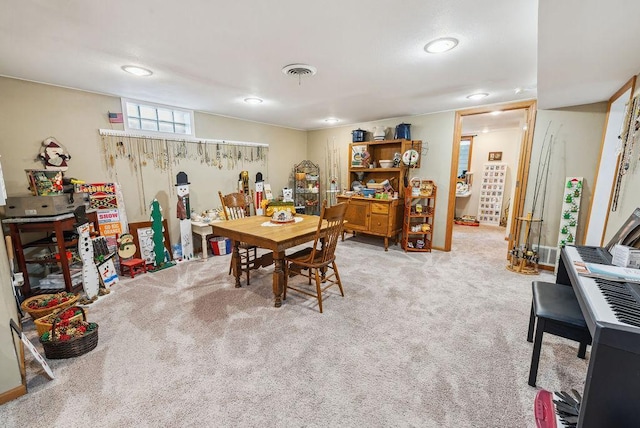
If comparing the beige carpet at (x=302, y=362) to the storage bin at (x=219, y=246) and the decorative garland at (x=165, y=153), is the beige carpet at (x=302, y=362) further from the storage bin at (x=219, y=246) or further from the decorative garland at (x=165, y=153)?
the decorative garland at (x=165, y=153)

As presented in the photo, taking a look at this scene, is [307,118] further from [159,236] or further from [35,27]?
[35,27]

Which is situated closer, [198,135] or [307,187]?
[198,135]

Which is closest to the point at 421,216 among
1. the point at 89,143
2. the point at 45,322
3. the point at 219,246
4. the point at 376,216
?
the point at 376,216

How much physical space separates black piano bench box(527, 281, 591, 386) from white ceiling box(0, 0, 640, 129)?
155 cm

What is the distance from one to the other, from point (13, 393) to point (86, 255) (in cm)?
138

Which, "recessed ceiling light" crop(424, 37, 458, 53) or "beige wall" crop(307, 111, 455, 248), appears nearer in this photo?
"recessed ceiling light" crop(424, 37, 458, 53)

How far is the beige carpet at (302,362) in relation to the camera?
4.62 feet

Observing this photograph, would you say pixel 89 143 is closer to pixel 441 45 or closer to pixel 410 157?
pixel 441 45

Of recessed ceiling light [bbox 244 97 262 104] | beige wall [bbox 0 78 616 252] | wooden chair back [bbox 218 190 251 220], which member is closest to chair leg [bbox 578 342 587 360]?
beige wall [bbox 0 78 616 252]

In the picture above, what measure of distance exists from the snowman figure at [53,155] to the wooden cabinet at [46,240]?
0.70m

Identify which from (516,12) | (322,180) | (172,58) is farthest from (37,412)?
(322,180)

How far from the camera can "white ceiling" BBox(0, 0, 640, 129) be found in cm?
143

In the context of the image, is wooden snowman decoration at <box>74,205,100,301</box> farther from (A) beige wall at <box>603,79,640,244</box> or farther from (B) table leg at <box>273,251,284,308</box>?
(A) beige wall at <box>603,79,640,244</box>

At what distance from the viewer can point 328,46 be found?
190cm
